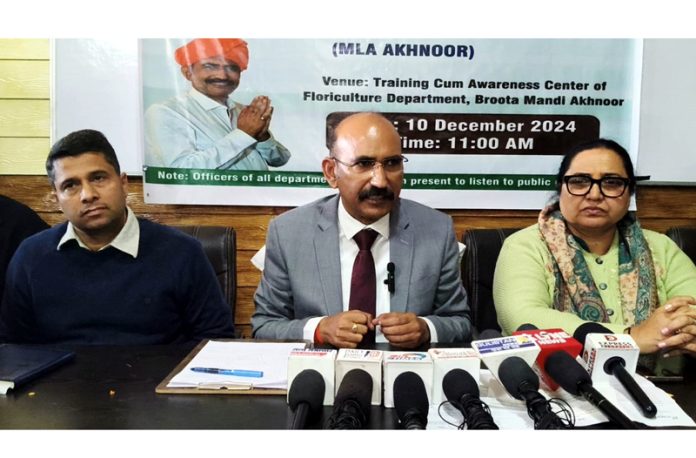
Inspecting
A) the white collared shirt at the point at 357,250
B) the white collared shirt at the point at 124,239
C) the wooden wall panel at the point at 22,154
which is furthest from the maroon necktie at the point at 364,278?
the wooden wall panel at the point at 22,154

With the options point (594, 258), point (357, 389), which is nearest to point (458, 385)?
point (357, 389)

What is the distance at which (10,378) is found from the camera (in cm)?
99

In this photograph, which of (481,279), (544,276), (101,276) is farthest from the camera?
(481,279)

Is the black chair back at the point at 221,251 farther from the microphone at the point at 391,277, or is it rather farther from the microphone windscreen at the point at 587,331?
the microphone windscreen at the point at 587,331

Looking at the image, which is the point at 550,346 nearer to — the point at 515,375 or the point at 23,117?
the point at 515,375

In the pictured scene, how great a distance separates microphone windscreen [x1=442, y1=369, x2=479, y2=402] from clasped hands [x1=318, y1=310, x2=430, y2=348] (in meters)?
0.34

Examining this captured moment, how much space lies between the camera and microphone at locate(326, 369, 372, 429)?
29.5 inches

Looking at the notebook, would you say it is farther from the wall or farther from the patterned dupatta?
the patterned dupatta

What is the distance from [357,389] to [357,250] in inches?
33.2

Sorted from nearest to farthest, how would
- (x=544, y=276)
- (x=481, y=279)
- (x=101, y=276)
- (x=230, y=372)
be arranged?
1. (x=230, y=372)
2. (x=101, y=276)
3. (x=544, y=276)
4. (x=481, y=279)

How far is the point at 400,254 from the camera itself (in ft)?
5.30

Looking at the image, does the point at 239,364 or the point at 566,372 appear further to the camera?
the point at 239,364

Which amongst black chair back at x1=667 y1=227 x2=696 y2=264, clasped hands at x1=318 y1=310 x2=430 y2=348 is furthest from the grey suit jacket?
black chair back at x1=667 y1=227 x2=696 y2=264

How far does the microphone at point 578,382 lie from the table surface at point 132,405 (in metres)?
0.19
